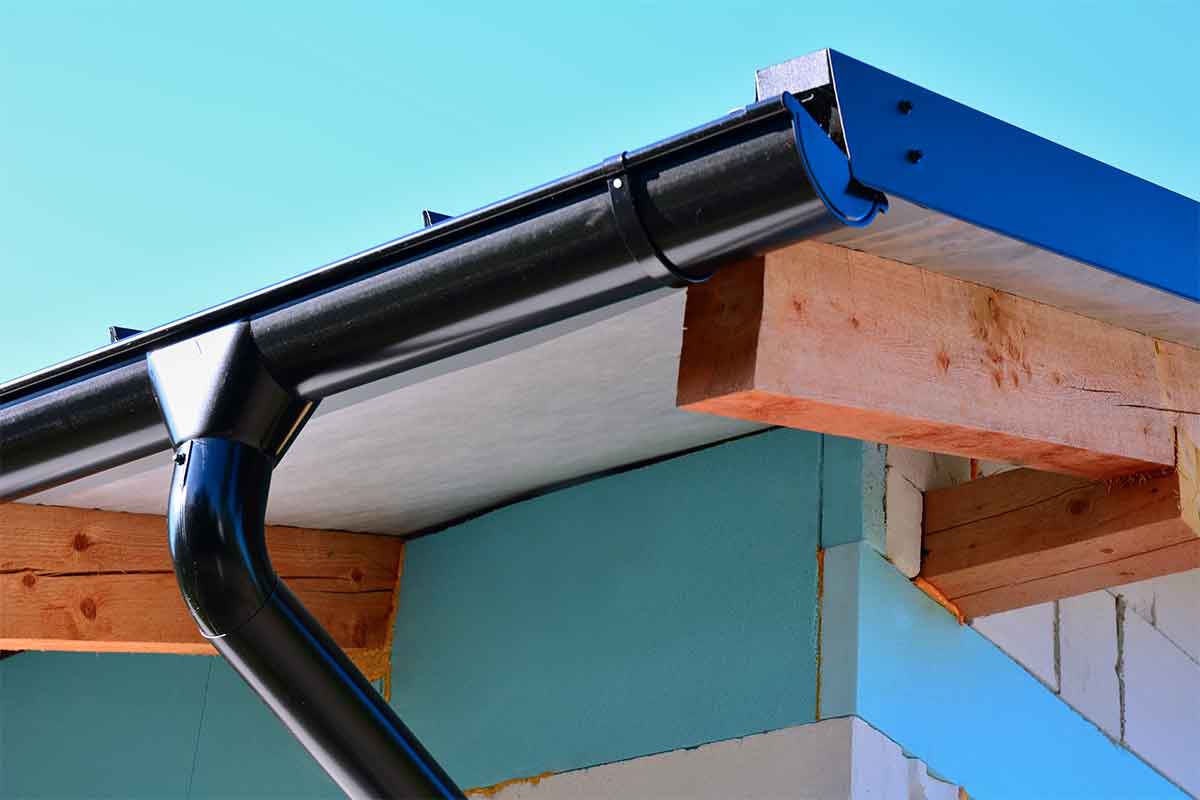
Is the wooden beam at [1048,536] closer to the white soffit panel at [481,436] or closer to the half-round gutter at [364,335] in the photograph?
the white soffit panel at [481,436]

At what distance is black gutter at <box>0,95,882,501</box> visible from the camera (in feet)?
5.09

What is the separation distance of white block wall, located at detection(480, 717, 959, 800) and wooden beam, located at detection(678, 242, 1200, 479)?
0.60m

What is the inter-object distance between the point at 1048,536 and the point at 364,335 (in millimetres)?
1311

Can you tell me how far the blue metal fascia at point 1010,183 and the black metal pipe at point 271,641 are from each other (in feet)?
2.80

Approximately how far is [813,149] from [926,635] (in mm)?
1429

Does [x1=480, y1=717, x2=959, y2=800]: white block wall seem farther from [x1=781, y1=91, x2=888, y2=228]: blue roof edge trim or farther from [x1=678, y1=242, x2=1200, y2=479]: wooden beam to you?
[x1=781, y1=91, x2=888, y2=228]: blue roof edge trim

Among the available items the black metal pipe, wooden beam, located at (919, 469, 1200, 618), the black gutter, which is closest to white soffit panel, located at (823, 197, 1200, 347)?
the black gutter

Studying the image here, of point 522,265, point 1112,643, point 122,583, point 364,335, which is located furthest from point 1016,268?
point 122,583

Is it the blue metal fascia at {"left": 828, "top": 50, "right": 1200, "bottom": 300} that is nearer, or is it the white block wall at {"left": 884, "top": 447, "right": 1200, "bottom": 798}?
the blue metal fascia at {"left": 828, "top": 50, "right": 1200, "bottom": 300}

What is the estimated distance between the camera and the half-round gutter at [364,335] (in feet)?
5.15

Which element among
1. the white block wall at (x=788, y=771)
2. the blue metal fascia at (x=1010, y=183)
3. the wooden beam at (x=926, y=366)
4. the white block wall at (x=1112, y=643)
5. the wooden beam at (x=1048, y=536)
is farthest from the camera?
the white block wall at (x=1112, y=643)

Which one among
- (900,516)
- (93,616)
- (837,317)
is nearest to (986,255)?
(837,317)

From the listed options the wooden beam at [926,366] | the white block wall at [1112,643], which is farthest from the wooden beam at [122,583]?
the wooden beam at [926,366]

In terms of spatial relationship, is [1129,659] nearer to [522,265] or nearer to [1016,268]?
[1016,268]
